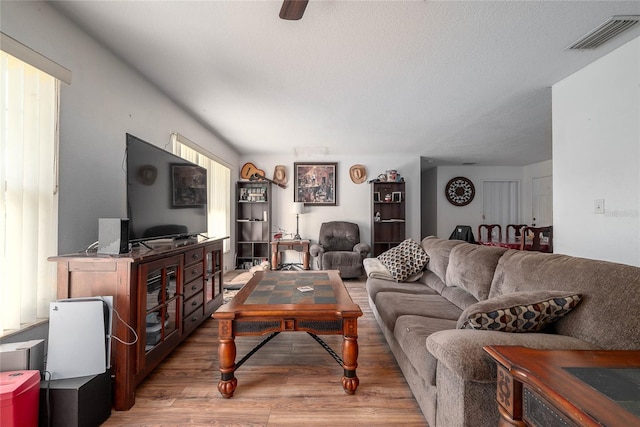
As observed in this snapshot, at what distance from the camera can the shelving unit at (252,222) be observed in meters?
5.25

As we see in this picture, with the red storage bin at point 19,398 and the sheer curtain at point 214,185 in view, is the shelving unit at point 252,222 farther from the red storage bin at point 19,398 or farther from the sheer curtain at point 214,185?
the red storage bin at point 19,398

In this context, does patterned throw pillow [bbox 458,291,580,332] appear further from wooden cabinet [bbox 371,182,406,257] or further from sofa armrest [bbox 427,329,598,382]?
wooden cabinet [bbox 371,182,406,257]

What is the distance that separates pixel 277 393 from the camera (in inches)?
64.7

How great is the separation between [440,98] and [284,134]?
2.24 m

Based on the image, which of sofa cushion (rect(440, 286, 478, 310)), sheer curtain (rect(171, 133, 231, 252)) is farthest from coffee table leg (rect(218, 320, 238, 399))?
sheer curtain (rect(171, 133, 231, 252))

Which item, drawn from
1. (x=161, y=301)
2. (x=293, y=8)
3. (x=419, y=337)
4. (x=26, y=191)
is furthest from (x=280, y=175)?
(x=419, y=337)

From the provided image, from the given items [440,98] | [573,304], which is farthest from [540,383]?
[440,98]

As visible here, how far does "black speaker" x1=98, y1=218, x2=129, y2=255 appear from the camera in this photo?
1.58 meters

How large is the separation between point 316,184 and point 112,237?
4194mm

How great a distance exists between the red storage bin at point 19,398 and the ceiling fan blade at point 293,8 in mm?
2077

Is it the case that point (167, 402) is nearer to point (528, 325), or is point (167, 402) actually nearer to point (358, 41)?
point (528, 325)

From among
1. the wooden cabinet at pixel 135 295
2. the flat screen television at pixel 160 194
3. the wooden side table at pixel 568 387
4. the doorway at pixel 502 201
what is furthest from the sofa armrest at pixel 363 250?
the doorway at pixel 502 201

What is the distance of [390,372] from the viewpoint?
186 cm

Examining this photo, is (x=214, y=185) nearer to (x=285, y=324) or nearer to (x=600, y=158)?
(x=285, y=324)
